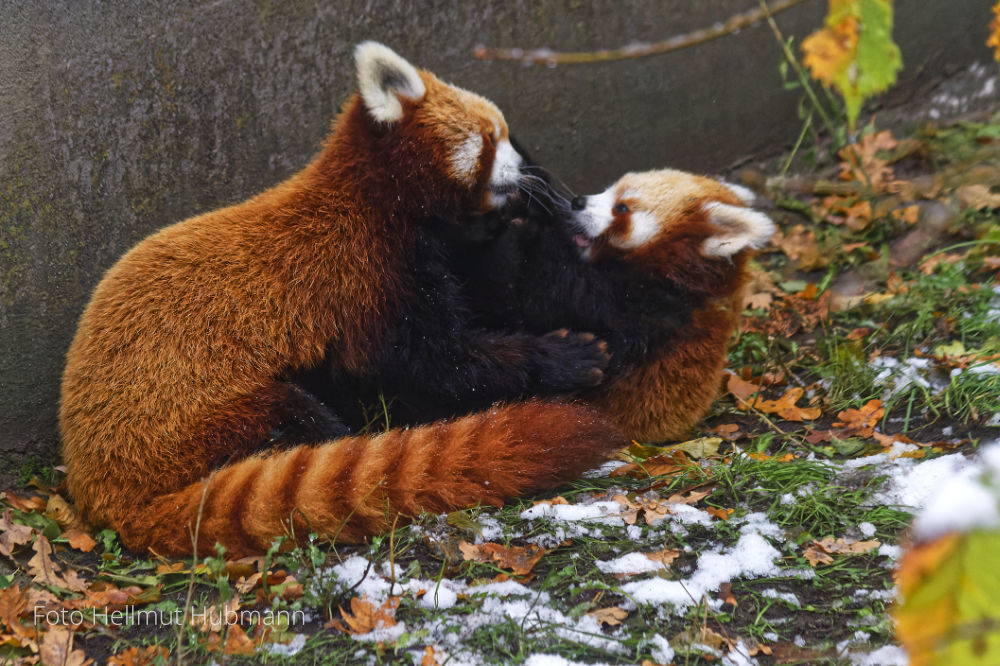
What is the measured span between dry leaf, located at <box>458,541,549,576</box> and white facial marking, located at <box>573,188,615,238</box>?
1.60 meters

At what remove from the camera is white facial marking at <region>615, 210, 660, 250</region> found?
3428 mm

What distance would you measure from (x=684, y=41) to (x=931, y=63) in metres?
4.94

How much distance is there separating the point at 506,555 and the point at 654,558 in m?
0.43

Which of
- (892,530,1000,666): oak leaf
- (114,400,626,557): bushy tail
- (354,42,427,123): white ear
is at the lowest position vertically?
(114,400,626,557): bushy tail

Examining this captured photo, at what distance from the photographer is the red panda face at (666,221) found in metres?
3.32

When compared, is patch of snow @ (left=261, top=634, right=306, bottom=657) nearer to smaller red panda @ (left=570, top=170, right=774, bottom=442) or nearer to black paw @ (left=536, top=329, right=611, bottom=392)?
black paw @ (left=536, top=329, right=611, bottom=392)

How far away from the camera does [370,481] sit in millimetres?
2447

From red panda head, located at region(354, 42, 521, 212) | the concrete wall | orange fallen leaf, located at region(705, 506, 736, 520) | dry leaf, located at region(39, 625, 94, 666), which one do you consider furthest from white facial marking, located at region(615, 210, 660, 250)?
dry leaf, located at region(39, 625, 94, 666)

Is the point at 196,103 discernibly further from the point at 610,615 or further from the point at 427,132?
the point at 610,615

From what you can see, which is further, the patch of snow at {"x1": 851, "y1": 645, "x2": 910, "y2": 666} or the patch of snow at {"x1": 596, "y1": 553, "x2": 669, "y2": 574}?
the patch of snow at {"x1": 596, "y1": 553, "x2": 669, "y2": 574}

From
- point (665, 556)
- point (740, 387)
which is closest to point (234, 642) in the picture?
point (665, 556)

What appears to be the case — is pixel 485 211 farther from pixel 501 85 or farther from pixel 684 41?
pixel 684 41

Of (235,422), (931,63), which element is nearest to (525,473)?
(235,422)

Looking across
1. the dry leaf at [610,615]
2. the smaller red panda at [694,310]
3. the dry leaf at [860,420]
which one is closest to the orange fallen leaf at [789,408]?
the dry leaf at [860,420]
